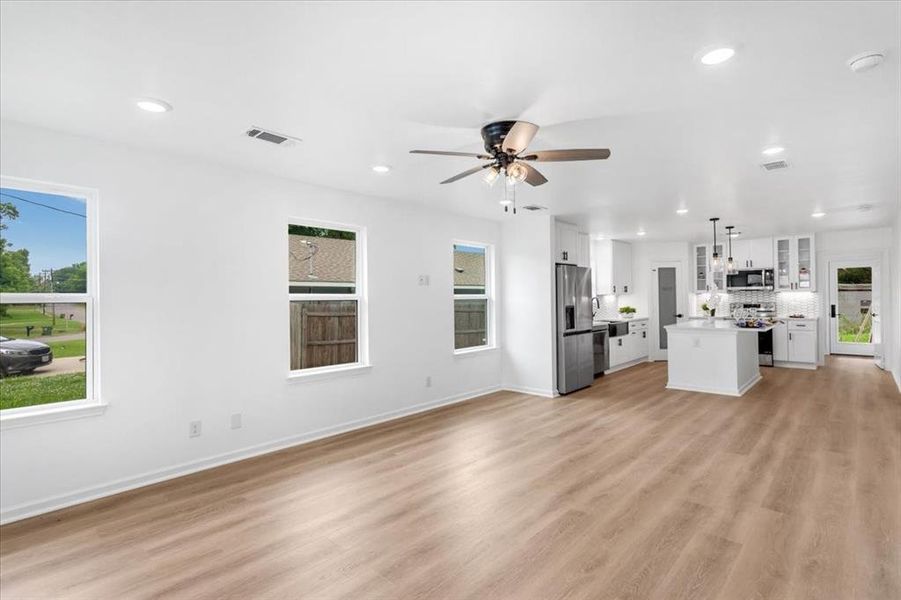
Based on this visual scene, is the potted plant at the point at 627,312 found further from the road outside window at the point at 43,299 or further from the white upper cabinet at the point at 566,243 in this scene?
the road outside window at the point at 43,299

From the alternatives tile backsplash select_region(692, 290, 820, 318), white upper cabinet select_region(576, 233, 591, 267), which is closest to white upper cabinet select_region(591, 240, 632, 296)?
white upper cabinet select_region(576, 233, 591, 267)

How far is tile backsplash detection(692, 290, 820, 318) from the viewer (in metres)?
8.76

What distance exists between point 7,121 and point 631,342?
9184 millimetres

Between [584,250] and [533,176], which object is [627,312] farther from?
[533,176]

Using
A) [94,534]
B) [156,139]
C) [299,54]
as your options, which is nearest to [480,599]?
[94,534]

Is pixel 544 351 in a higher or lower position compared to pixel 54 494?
higher

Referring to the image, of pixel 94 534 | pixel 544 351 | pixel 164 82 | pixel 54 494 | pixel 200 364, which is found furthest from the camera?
pixel 544 351

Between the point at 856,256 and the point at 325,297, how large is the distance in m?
9.38

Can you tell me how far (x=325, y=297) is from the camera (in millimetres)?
4883

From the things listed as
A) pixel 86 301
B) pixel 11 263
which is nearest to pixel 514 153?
pixel 86 301

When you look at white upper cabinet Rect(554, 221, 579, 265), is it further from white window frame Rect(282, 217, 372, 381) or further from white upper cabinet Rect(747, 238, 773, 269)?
white upper cabinet Rect(747, 238, 773, 269)

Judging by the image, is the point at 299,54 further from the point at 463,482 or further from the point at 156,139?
the point at 463,482

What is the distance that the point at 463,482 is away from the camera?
11.7ft

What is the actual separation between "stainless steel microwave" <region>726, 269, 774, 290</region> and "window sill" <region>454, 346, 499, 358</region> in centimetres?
556
